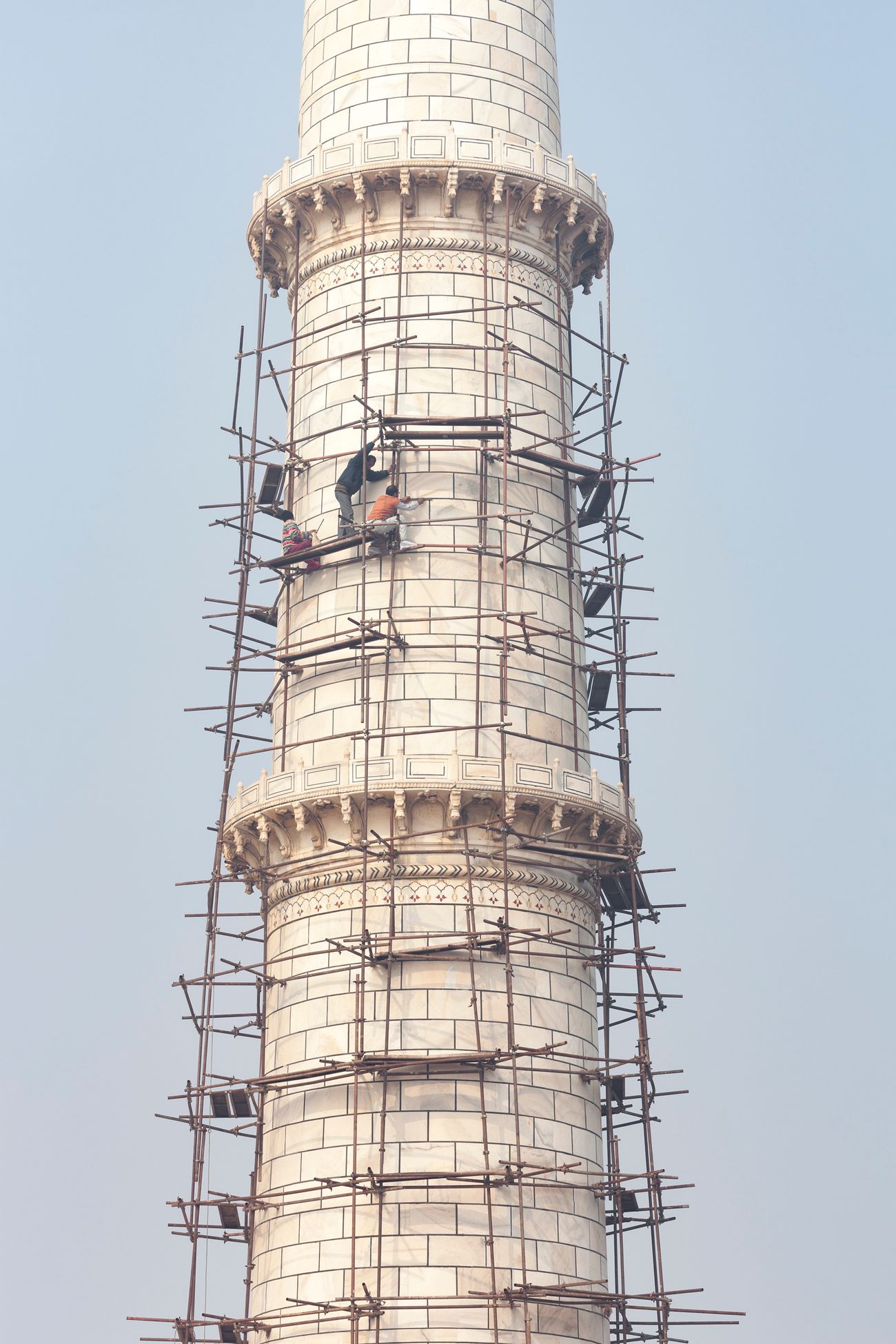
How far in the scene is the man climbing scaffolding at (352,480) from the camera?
49875mm

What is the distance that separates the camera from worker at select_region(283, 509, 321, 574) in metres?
50.7

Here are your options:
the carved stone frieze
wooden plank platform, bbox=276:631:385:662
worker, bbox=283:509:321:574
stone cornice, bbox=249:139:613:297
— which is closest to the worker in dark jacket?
worker, bbox=283:509:321:574

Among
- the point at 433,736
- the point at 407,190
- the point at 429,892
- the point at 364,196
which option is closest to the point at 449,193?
the point at 407,190

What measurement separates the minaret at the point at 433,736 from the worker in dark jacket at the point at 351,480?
38cm

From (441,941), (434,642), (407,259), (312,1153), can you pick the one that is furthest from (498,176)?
(312,1153)

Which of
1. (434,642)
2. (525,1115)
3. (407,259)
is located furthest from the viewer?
(407,259)

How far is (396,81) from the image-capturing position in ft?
177

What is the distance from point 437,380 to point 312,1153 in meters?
15.6

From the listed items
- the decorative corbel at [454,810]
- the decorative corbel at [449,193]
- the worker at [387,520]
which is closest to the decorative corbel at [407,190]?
the decorative corbel at [449,193]

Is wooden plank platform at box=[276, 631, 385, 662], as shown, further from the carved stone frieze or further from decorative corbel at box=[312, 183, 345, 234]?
decorative corbel at box=[312, 183, 345, 234]

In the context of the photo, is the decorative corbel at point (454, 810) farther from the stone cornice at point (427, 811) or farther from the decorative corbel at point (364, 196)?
the decorative corbel at point (364, 196)

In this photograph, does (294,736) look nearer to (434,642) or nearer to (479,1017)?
(434,642)

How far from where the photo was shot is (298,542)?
50.8 m

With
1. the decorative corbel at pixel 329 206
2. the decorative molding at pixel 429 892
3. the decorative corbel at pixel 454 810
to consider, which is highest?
the decorative corbel at pixel 329 206
